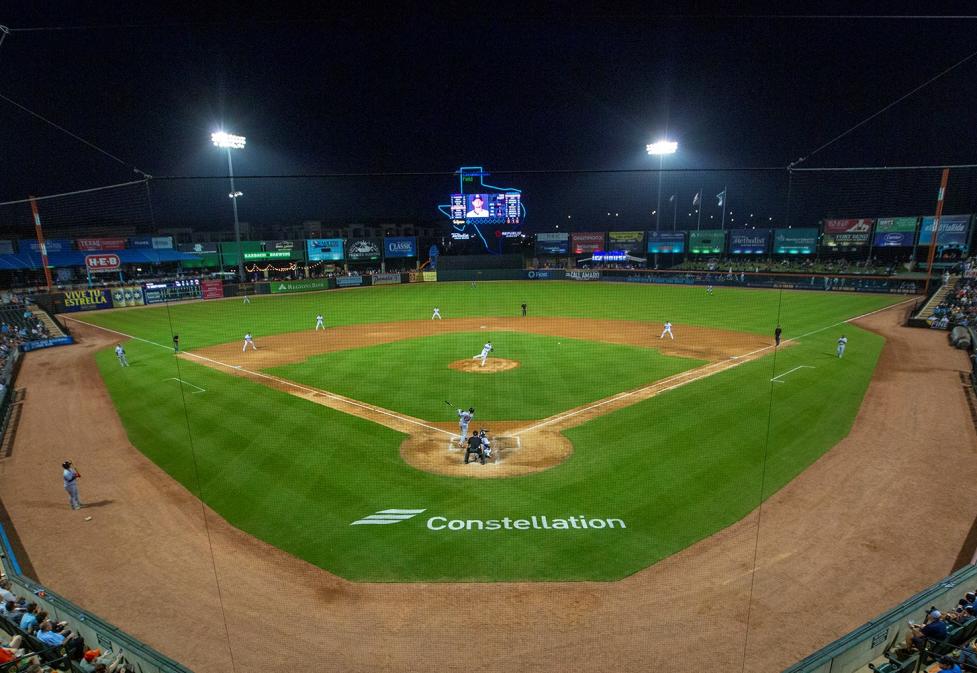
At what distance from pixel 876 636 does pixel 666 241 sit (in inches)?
2624

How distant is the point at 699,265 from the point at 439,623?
65678 mm

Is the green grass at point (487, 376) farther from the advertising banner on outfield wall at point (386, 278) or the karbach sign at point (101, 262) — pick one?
the advertising banner on outfield wall at point (386, 278)

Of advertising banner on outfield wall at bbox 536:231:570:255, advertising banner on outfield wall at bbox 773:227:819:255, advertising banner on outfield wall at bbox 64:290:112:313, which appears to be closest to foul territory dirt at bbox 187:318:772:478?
advertising banner on outfield wall at bbox 64:290:112:313

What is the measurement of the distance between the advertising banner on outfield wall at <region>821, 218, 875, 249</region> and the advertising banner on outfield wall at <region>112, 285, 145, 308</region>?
6958 centimetres

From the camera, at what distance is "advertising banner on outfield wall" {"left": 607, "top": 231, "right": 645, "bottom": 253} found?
68500 millimetres

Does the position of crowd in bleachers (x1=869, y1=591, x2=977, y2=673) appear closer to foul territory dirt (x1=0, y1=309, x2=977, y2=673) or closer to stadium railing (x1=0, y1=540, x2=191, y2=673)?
foul territory dirt (x1=0, y1=309, x2=977, y2=673)

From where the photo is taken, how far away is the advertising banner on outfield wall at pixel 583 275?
6462 centimetres

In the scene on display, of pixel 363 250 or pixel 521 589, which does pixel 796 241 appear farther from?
pixel 521 589

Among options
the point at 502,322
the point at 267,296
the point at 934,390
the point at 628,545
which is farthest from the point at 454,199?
the point at 628,545

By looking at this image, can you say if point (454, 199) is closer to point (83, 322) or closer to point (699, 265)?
point (699, 265)

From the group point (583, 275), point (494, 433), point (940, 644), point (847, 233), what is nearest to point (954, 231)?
point (847, 233)

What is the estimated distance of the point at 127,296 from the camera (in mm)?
44344

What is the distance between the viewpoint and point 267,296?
52.6m

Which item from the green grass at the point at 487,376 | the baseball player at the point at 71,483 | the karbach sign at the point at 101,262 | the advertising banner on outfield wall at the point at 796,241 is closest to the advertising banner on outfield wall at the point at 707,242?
Answer: the advertising banner on outfield wall at the point at 796,241
